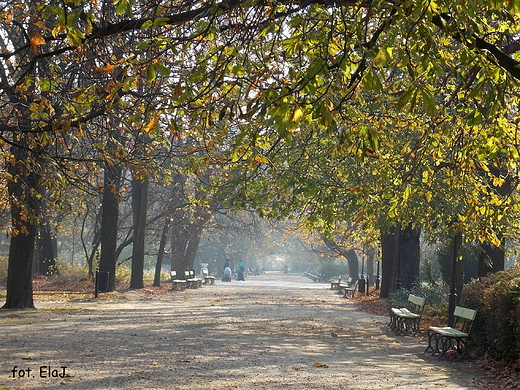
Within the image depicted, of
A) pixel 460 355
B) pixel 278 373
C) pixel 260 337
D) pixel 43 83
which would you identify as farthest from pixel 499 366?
pixel 43 83

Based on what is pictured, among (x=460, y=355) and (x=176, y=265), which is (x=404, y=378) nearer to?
→ (x=460, y=355)

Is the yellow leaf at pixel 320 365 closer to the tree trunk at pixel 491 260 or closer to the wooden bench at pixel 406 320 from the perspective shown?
the wooden bench at pixel 406 320

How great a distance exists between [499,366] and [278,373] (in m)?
3.85

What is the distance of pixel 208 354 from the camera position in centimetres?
1094

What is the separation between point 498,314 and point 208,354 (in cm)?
487

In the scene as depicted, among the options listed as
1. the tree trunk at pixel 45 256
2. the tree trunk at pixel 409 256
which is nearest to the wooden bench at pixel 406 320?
the tree trunk at pixel 409 256

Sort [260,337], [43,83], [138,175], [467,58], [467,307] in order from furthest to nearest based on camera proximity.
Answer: [260,337] → [467,307] → [138,175] → [43,83] → [467,58]

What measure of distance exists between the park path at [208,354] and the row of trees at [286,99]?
7.88ft

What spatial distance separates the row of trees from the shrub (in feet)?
2.97

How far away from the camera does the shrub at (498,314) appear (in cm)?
1042

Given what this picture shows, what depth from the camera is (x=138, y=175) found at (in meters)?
11.7

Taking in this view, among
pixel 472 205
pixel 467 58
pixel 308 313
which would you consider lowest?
pixel 308 313

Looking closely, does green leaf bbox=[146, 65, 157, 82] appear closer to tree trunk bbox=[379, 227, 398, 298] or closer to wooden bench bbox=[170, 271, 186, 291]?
tree trunk bbox=[379, 227, 398, 298]

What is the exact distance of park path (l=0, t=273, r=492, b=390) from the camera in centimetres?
848
